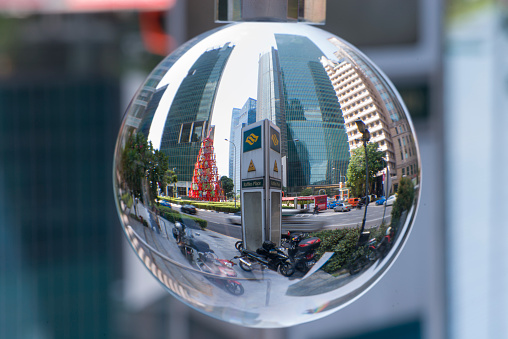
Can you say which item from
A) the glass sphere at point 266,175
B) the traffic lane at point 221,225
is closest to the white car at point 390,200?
the glass sphere at point 266,175

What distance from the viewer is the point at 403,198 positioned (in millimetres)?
327

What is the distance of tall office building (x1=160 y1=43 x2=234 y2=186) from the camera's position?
28cm

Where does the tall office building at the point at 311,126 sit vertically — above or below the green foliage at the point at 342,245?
above

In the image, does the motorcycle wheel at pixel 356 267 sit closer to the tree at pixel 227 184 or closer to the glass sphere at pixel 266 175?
the glass sphere at pixel 266 175

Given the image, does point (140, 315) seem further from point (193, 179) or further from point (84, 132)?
point (193, 179)

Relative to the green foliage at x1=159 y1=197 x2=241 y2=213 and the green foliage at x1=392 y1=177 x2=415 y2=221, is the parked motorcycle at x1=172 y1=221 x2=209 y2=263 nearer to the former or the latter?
the green foliage at x1=159 y1=197 x2=241 y2=213

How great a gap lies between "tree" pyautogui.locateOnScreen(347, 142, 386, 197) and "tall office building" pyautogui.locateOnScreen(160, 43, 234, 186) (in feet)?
0.30

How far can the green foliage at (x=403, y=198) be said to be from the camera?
32cm

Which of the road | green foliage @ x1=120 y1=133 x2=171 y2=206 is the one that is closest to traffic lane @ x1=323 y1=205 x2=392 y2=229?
the road

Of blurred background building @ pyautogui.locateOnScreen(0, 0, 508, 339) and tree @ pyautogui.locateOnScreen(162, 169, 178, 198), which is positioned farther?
blurred background building @ pyautogui.locateOnScreen(0, 0, 508, 339)

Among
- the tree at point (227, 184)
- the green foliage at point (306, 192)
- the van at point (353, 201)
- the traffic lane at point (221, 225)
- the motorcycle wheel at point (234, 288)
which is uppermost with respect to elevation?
the tree at point (227, 184)

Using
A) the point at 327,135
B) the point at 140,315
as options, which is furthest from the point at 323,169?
the point at 140,315

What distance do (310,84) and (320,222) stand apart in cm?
9

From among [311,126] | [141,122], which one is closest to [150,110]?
[141,122]
